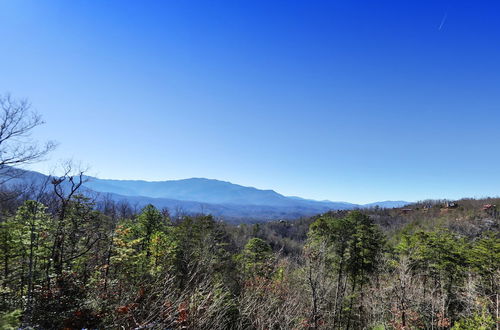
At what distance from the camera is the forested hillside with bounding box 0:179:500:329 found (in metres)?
8.89

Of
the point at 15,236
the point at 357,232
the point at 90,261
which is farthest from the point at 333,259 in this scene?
the point at 15,236

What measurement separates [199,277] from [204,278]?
3.77 meters

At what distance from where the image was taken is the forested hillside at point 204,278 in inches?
350

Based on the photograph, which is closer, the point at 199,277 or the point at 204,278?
the point at 204,278

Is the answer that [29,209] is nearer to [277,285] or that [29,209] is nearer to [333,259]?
[277,285]

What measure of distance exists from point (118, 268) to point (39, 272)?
4.35 meters

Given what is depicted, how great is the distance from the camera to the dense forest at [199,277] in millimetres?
8867

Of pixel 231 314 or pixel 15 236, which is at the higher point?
pixel 15 236

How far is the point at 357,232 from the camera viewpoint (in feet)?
79.9

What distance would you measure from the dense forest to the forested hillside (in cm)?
9

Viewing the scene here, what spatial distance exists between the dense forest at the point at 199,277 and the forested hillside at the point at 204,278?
0.09m

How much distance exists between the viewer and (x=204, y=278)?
9992 millimetres

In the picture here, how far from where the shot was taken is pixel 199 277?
1336 cm

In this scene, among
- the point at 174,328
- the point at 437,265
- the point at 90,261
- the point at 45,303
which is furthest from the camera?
the point at 437,265
